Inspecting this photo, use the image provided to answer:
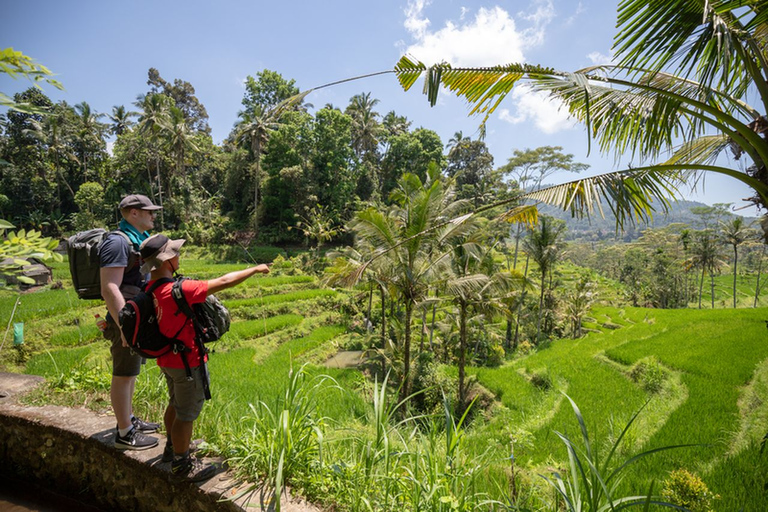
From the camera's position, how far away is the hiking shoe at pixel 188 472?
6.31 ft

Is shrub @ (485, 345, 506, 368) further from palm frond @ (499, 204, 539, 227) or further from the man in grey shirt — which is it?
the man in grey shirt

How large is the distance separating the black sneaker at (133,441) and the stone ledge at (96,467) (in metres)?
0.04

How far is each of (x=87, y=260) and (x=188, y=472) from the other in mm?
1541

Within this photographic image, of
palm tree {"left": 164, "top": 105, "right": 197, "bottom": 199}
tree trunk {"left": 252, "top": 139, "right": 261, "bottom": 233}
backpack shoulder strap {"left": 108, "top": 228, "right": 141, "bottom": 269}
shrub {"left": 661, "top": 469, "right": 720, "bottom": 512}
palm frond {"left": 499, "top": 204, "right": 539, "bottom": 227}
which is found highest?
palm tree {"left": 164, "top": 105, "right": 197, "bottom": 199}

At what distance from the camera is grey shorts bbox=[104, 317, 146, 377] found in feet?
7.36

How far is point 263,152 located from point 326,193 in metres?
8.43

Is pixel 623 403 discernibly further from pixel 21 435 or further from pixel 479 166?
pixel 479 166

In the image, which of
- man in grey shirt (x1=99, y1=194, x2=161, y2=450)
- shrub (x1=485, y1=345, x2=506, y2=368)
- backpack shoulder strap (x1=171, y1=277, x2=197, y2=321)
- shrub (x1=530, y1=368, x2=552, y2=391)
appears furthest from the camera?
shrub (x1=485, y1=345, x2=506, y2=368)

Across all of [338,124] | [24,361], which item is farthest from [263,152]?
[24,361]

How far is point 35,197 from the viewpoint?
26.2 m

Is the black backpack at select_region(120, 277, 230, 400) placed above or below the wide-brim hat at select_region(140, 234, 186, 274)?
below

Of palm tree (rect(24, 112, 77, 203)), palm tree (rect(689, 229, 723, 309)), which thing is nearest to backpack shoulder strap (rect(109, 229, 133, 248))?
palm tree (rect(24, 112, 77, 203))

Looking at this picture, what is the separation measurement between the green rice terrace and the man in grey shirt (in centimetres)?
47

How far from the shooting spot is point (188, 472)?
1.95m
